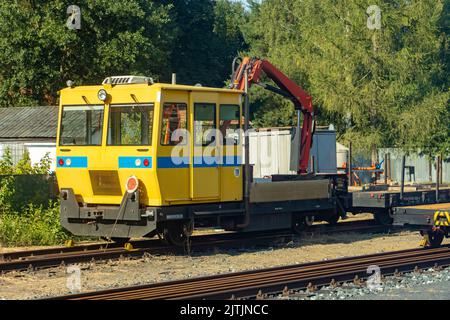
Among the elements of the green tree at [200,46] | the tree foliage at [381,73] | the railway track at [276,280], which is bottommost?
the railway track at [276,280]

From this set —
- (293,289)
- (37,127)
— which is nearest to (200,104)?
(293,289)

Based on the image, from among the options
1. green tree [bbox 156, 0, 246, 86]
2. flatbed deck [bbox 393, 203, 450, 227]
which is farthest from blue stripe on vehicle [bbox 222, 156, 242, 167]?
green tree [bbox 156, 0, 246, 86]

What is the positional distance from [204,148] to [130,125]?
1.47 meters

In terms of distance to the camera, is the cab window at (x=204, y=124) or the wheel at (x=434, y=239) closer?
the cab window at (x=204, y=124)

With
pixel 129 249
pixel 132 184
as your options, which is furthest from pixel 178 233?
pixel 132 184

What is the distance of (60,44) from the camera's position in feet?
117

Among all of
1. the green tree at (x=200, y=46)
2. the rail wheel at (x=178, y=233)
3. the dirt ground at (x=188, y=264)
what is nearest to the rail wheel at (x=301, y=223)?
the dirt ground at (x=188, y=264)

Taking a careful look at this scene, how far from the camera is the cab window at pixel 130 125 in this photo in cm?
1498

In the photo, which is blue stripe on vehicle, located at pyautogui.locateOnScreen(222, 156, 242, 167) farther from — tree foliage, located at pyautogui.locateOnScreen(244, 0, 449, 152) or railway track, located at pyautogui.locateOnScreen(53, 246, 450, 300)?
tree foliage, located at pyautogui.locateOnScreen(244, 0, 449, 152)

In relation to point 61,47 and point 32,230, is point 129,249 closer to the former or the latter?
point 32,230

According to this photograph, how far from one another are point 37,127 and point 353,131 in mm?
14786

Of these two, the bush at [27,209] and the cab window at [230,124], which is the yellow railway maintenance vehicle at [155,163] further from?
the bush at [27,209]

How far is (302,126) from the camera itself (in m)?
20.4

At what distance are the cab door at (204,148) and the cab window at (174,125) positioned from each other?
0.19 meters
